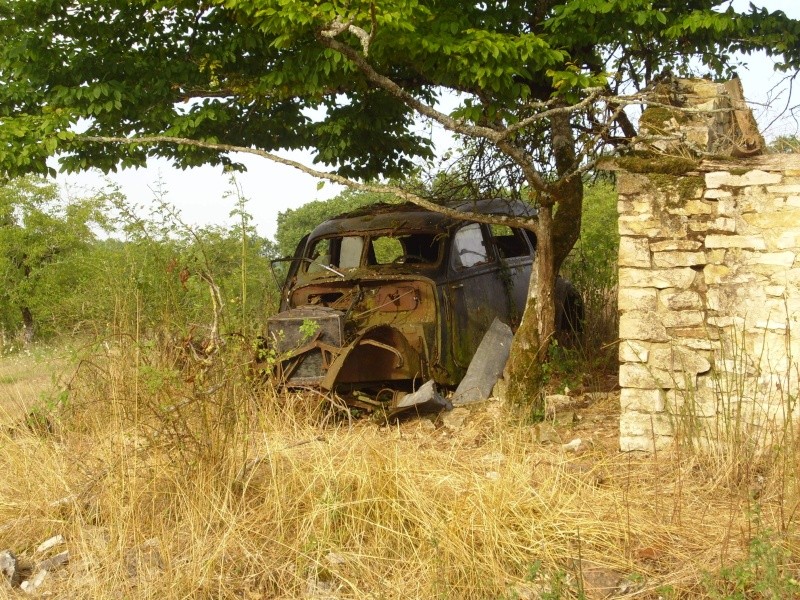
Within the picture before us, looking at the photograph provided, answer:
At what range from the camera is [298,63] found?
8750 mm

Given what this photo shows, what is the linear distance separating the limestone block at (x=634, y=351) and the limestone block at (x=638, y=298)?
0.24 metres

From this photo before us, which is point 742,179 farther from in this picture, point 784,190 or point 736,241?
point 736,241

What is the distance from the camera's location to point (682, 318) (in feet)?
20.0

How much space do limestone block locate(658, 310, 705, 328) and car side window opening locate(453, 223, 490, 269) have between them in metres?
3.04

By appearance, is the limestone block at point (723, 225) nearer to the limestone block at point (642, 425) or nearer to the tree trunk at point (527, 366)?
the limestone block at point (642, 425)

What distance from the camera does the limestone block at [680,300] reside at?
6043mm

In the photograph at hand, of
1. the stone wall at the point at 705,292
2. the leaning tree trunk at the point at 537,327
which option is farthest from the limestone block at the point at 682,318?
the leaning tree trunk at the point at 537,327

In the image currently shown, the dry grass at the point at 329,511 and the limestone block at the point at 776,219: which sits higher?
the limestone block at the point at 776,219

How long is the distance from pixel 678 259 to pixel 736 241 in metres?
0.39


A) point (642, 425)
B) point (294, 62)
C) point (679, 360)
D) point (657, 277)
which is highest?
point (294, 62)

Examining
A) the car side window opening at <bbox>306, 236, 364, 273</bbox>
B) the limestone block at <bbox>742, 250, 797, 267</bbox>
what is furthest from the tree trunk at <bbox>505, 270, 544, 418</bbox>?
the limestone block at <bbox>742, 250, 797, 267</bbox>

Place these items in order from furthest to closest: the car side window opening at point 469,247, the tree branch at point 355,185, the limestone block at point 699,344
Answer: the car side window opening at point 469,247 < the tree branch at point 355,185 < the limestone block at point 699,344

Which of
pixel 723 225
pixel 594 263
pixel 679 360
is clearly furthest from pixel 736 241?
pixel 594 263

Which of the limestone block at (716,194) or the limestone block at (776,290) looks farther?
the limestone block at (716,194)
